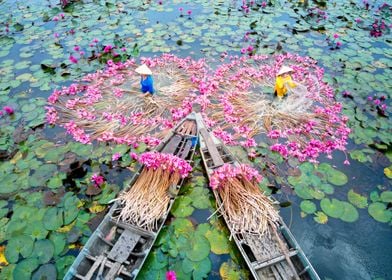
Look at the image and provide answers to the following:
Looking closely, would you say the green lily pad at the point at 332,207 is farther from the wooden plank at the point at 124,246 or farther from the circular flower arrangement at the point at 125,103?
the circular flower arrangement at the point at 125,103

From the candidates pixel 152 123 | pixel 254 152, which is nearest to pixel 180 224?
pixel 254 152

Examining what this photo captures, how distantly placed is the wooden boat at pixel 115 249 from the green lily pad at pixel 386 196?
412cm

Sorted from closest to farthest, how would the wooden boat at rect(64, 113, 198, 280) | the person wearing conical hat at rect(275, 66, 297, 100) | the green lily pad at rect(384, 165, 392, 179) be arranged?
the wooden boat at rect(64, 113, 198, 280)
the green lily pad at rect(384, 165, 392, 179)
the person wearing conical hat at rect(275, 66, 297, 100)

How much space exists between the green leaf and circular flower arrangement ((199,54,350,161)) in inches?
177

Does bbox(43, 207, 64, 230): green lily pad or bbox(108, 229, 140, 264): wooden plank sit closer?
bbox(108, 229, 140, 264): wooden plank

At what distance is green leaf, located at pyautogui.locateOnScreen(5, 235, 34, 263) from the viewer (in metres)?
5.01

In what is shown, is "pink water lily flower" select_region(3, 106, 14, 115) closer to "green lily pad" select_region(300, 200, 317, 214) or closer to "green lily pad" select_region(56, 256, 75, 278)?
"green lily pad" select_region(56, 256, 75, 278)

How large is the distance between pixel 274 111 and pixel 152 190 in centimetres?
410

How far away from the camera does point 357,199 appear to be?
5961 mm

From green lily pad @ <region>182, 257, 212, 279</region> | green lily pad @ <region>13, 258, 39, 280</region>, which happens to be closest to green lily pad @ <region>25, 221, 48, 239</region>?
green lily pad @ <region>13, 258, 39, 280</region>

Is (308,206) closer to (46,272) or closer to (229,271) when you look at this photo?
(229,271)

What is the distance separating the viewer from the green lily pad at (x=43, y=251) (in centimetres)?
500

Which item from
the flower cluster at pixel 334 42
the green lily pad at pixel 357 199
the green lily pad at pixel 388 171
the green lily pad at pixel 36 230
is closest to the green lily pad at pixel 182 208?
the green lily pad at pixel 36 230

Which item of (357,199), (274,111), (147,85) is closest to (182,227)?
(357,199)
